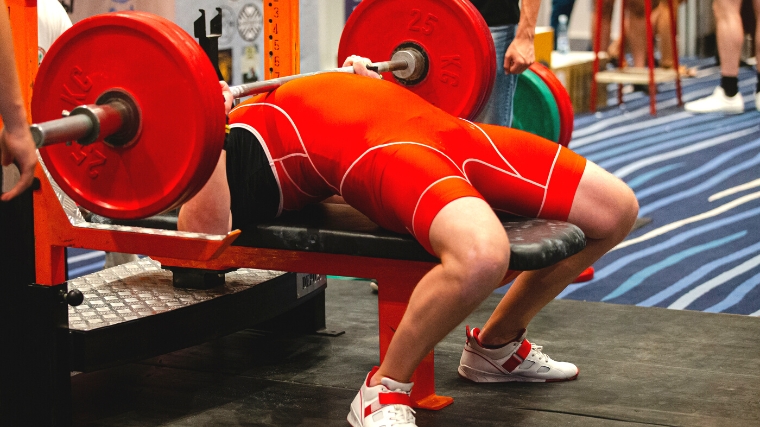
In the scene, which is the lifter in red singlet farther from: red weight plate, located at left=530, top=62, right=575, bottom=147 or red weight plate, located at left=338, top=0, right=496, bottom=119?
red weight plate, located at left=530, top=62, right=575, bottom=147

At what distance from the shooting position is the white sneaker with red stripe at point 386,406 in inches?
80.4

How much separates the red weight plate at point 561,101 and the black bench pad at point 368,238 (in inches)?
43.5

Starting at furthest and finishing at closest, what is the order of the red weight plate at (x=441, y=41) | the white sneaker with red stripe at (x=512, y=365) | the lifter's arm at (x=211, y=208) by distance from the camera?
the red weight plate at (x=441, y=41) < the white sneaker with red stripe at (x=512, y=365) < the lifter's arm at (x=211, y=208)

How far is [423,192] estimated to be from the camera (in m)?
2.00

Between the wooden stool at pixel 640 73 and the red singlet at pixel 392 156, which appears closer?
the red singlet at pixel 392 156

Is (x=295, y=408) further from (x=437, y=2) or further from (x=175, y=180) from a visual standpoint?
(x=437, y=2)

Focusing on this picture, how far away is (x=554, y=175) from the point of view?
2.27 metres

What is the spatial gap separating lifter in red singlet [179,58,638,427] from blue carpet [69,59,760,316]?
973 millimetres

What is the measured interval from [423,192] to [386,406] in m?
0.46

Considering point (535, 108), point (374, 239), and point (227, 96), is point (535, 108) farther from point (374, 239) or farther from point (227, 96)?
point (227, 96)

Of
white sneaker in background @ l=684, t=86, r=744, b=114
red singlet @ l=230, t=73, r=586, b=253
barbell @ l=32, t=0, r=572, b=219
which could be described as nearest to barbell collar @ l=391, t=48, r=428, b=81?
red singlet @ l=230, t=73, r=586, b=253

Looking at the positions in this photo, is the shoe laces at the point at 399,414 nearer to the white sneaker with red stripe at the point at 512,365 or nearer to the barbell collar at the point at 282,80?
the white sneaker with red stripe at the point at 512,365

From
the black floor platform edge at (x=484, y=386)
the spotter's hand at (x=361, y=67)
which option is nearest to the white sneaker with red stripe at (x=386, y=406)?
the black floor platform edge at (x=484, y=386)

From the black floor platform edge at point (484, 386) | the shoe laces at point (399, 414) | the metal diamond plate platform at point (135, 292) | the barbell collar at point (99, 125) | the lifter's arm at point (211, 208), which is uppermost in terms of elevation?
the barbell collar at point (99, 125)
